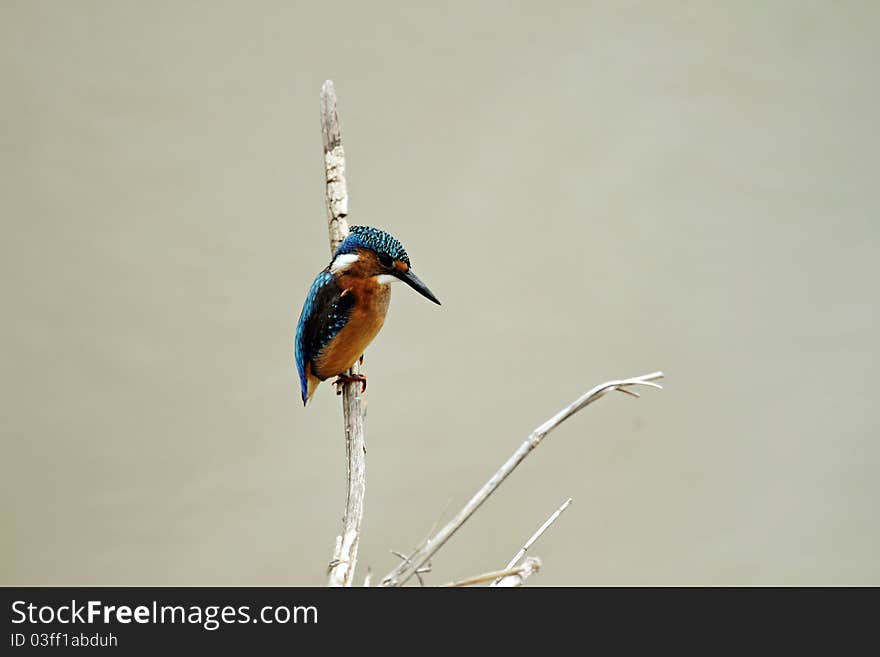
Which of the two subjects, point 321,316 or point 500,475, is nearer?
point 500,475

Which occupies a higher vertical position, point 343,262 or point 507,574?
point 343,262

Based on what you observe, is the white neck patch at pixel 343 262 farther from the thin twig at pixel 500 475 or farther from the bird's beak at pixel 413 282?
the thin twig at pixel 500 475

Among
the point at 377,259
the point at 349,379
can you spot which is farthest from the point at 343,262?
the point at 349,379

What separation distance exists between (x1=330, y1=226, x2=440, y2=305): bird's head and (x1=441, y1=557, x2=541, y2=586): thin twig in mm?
275

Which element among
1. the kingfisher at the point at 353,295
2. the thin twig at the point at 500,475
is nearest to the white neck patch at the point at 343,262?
the kingfisher at the point at 353,295

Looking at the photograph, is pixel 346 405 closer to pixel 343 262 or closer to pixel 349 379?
pixel 349 379

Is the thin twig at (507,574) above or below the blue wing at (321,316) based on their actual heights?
below

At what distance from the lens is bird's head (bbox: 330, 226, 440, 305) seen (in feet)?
2.63

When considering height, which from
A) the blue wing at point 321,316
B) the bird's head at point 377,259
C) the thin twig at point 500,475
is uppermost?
the bird's head at point 377,259

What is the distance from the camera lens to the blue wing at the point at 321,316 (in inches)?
31.8

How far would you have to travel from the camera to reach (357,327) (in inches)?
32.0

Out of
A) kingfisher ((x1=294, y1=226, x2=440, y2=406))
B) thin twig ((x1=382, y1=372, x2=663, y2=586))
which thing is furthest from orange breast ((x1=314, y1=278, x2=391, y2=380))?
thin twig ((x1=382, y1=372, x2=663, y2=586))

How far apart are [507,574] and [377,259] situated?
339 mm
